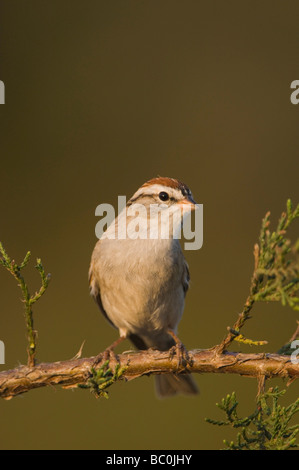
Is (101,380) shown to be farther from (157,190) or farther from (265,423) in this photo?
(157,190)

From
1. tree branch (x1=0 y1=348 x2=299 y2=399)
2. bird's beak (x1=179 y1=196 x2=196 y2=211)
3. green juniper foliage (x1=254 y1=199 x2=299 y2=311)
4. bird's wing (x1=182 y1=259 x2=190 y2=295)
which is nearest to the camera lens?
green juniper foliage (x1=254 y1=199 x2=299 y2=311)

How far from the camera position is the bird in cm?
298

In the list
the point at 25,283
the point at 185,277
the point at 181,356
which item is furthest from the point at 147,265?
the point at 25,283

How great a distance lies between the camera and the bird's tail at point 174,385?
11.0ft

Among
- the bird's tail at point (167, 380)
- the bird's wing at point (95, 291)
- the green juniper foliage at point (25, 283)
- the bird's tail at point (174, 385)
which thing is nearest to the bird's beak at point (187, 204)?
the bird's wing at point (95, 291)

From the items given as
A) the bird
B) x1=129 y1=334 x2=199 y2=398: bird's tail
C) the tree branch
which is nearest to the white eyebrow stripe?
the bird

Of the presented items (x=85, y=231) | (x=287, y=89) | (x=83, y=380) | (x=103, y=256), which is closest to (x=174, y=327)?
(x=103, y=256)

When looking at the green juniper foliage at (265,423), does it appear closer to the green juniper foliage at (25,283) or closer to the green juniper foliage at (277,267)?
the green juniper foliage at (277,267)

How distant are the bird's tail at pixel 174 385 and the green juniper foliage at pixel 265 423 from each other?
3.67 feet

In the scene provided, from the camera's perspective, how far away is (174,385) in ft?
11.2

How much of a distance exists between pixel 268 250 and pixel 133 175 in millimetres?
3067

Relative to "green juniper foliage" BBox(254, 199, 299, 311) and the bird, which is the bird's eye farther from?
"green juniper foliage" BBox(254, 199, 299, 311)

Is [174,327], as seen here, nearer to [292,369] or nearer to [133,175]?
[292,369]

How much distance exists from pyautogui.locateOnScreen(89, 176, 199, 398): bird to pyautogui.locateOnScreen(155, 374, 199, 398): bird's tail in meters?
0.33
